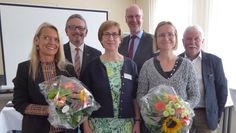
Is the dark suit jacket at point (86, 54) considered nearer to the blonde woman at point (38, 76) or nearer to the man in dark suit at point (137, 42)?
the man in dark suit at point (137, 42)

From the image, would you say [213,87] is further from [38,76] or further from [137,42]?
[38,76]

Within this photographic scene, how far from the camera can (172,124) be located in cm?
153

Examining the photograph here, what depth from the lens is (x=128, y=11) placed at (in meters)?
2.68

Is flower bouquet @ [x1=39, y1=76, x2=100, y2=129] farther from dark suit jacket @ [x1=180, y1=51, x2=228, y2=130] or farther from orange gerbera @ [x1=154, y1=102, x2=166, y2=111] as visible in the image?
dark suit jacket @ [x1=180, y1=51, x2=228, y2=130]

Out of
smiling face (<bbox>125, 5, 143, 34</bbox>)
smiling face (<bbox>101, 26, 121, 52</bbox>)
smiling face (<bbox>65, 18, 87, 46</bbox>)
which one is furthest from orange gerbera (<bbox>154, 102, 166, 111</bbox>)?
smiling face (<bbox>125, 5, 143, 34</bbox>)

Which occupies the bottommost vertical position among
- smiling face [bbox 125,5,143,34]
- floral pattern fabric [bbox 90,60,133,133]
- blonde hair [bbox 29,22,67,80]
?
floral pattern fabric [bbox 90,60,133,133]

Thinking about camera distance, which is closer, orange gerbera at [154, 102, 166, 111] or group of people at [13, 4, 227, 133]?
orange gerbera at [154, 102, 166, 111]

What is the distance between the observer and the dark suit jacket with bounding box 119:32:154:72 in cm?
240

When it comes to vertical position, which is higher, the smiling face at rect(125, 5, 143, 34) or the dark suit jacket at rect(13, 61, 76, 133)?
the smiling face at rect(125, 5, 143, 34)

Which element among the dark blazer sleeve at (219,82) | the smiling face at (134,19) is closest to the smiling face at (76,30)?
the smiling face at (134,19)

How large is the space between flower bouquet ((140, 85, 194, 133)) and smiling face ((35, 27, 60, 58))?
0.74 m

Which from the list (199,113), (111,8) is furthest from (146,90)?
(111,8)

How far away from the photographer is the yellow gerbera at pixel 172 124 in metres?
1.52

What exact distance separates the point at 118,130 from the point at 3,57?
2.96m
